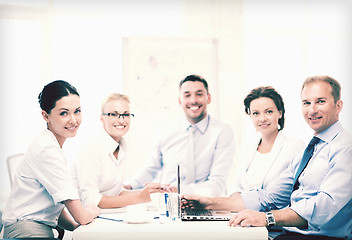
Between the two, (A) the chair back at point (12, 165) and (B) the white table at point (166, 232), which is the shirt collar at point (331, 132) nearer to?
(B) the white table at point (166, 232)

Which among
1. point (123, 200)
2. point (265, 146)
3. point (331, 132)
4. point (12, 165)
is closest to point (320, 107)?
point (331, 132)

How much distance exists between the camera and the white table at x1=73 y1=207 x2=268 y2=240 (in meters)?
1.78

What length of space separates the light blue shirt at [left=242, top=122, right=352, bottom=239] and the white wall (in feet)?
2.32

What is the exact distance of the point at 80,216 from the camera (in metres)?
1.92

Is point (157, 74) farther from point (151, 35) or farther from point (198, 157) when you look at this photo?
point (198, 157)

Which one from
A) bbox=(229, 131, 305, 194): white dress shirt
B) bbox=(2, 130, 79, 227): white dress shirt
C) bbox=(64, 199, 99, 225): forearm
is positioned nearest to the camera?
bbox=(64, 199, 99, 225): forearm

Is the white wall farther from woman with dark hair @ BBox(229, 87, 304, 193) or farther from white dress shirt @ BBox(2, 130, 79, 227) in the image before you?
white dress shirt @ BBox(2, 130, 79, 227)

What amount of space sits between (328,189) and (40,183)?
1.56 m

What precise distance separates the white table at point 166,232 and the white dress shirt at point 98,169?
70cm

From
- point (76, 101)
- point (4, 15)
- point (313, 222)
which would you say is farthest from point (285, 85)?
point (4, 15)

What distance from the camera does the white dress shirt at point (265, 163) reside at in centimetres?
256

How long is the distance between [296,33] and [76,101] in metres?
1.90

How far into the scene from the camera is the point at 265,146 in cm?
265

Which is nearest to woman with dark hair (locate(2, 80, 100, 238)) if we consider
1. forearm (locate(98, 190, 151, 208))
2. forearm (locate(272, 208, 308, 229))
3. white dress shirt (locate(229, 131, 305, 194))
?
forearm (locate(98, 190, 151, 208))
